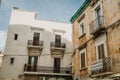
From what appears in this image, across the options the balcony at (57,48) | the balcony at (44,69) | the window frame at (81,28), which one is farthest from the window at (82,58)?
the balcony at (57,48)

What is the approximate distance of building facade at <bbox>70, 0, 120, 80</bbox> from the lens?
34.7 feet

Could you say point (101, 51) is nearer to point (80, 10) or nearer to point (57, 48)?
point (80, 10)

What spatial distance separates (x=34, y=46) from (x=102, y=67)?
Result: 47.9ft

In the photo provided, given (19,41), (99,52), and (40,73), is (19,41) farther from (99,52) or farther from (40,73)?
(99,52)

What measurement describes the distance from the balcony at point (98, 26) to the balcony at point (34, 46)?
12.6 m

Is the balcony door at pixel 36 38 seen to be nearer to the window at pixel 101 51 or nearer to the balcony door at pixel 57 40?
the balcony door at pixel 57 40

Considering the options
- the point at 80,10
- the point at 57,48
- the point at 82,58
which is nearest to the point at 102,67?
the point at 82,58

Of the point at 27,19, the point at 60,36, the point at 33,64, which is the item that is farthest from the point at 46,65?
the point at 27,19

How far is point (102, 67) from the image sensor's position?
36.7 feet

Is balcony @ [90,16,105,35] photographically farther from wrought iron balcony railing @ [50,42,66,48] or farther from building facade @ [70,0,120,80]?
wrought iron balcony railing @ [50,42,66,48]

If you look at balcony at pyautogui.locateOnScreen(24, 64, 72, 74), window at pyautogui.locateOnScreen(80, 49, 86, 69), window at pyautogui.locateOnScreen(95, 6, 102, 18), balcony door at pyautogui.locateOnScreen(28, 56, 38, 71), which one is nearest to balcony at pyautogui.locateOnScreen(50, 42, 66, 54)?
balcony at pyautogui.locateOnScreen(24, 64, 72, 74)

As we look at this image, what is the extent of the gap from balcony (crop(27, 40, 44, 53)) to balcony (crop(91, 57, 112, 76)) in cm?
1338

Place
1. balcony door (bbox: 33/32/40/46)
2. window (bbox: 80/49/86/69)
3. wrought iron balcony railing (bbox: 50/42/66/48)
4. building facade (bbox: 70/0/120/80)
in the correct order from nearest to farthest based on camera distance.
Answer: building facade (bbox: 70/0/120/80) → window (bbox: 80/49/86/69) → balcony door (bbox: 33/32/40/46) → wrought iron balcony railing (bbox: 50/42/66/48)

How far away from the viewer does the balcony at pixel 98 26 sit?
11859 mm
